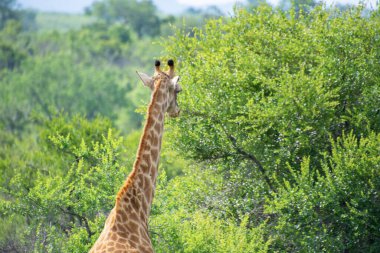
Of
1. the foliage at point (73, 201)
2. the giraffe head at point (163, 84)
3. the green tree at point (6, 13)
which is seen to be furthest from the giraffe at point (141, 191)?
the green tree at point (6, 13)

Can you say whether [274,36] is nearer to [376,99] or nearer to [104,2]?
[376,99]

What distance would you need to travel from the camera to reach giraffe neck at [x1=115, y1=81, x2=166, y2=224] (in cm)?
1233

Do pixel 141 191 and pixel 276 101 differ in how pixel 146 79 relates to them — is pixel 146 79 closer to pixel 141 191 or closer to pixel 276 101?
pixel 141 191

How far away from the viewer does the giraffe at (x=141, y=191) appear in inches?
478

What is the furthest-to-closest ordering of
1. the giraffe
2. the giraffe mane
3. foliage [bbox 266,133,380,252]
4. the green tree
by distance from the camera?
the green tree
foliage [bbox 266,133,380,252]
the giraffe mane
the giraffe

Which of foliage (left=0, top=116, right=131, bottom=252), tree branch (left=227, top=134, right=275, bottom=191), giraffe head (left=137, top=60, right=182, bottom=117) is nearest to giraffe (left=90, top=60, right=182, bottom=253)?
giraffe head (left=137, top=60, right=182, bottom=117)

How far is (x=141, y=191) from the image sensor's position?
1259 cm

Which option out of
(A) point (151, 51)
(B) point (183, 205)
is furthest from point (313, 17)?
(A) point (151, 51)

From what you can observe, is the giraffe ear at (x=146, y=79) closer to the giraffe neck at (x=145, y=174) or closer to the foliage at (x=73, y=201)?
the giraffe neck at (x=145, y=174)

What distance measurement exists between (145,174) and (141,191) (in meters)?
0.26

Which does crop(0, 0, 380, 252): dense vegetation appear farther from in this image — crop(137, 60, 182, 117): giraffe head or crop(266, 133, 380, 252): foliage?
crop(137, 60, 182, 117): giraffe head

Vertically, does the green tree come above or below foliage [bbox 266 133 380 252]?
above

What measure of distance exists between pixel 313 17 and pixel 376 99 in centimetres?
460

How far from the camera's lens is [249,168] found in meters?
20.8
